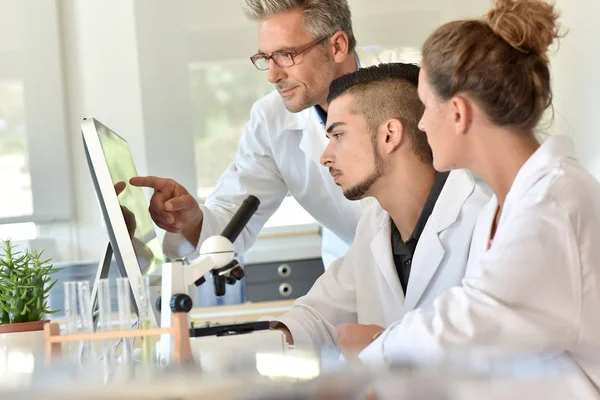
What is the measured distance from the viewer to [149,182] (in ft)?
5.42

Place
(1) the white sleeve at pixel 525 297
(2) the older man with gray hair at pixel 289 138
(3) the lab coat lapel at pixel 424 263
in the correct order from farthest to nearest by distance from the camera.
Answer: (2) the older man with gray hair at pixel 289 138
(3) the lab coat lapel at pixel 424 263
(1) the white sleeve at pixel 525 297

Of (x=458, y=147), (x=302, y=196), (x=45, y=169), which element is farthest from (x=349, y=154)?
(x=45, y=169)

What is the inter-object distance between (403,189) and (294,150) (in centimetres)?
87

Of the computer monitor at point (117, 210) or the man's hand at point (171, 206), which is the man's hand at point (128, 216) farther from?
the man's hand at point (171, 206)

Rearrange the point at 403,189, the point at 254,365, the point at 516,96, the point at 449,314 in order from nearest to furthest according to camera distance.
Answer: the point at 254,365, the point at 449,314, the point at 516,96, the point at 403,189

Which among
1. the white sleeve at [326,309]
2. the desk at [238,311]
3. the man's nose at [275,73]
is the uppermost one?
the man's nose at [275,73]

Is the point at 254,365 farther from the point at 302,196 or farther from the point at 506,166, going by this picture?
the point at 302,196

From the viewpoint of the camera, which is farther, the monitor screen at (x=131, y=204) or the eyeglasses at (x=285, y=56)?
the eyeglasses at (x=285, y=56)

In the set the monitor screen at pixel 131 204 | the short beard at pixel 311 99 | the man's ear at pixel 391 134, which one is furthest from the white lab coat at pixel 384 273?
the short beard at pixel 311 99

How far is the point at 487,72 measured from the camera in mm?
1202

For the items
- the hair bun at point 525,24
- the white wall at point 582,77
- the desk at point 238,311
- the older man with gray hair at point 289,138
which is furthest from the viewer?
the white wall at point 582,77

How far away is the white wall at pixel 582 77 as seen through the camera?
3.07 m

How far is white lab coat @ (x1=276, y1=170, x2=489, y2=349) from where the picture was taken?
154 centimetres

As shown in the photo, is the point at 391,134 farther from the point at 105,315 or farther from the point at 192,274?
the point at 105,315
